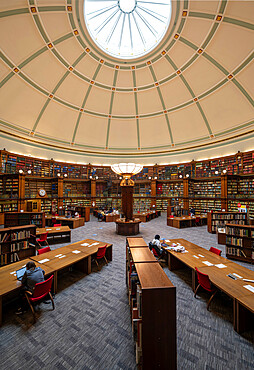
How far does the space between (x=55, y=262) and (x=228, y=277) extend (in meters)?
3.82

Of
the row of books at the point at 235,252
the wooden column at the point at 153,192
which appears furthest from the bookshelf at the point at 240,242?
the wooden column at the point at 153,192

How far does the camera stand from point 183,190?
562 inches

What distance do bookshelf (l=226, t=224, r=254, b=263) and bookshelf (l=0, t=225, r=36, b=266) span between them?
6.91 m

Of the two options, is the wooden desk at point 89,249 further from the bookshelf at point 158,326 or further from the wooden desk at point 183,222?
the wooden desk at point 183,222

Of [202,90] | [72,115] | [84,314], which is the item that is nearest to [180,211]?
[202,90]

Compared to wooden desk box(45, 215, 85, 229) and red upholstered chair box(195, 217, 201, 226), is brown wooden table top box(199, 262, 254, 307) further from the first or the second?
wooden desk box(45, 215, 85, 229)

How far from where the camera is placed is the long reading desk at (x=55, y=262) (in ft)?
9.81

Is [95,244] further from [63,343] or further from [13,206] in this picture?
[13,206]

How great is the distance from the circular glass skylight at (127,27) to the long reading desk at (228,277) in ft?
42.2

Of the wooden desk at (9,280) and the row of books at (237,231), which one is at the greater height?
the row of books at (237,231)

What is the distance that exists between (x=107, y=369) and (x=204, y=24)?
14427mm

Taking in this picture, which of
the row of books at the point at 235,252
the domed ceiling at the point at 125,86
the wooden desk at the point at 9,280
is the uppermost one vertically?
the domed ceiling at the point at 125,86

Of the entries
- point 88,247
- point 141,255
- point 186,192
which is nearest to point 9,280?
point 88,247

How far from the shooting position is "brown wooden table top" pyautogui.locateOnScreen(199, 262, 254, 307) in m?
2.68
